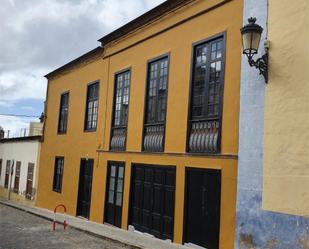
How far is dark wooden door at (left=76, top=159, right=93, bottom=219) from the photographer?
17.2m

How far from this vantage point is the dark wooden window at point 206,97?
1051 centimetres

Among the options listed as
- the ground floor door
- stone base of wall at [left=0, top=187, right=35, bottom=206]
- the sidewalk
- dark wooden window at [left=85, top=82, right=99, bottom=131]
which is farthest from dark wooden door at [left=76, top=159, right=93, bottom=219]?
stone base of wall at [left=0, top=187, right=35, bottom=206]

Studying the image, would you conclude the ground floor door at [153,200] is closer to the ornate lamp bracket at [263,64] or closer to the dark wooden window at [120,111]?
the dark wooden window at [120,111]

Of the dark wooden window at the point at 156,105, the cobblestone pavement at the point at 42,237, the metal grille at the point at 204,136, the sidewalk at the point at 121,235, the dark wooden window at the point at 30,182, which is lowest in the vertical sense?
the cobblestone pavement at the point at 42,237

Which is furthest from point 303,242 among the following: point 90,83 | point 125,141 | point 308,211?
point 90,83

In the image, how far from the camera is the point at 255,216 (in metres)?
8.86

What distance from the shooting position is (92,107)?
17.8 m

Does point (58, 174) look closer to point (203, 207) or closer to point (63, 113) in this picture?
point (63, 113)

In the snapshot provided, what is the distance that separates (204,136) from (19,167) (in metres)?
17.8

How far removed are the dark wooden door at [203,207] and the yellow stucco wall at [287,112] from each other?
1802mm

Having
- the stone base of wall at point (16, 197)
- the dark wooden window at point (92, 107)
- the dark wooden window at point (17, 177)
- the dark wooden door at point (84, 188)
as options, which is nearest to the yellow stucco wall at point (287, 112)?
the dark wooden window at point (92, 107)

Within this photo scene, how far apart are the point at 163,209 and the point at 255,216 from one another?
3873mm

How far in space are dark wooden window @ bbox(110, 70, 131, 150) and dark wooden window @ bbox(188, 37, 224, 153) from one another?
12.9ft

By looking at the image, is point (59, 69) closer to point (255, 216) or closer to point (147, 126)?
point (147, 126)
